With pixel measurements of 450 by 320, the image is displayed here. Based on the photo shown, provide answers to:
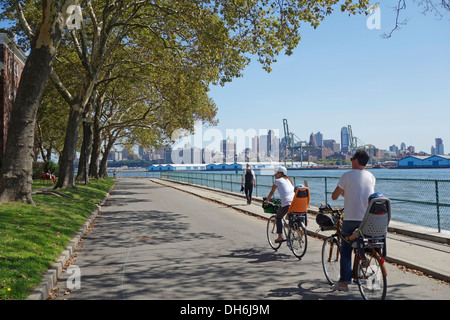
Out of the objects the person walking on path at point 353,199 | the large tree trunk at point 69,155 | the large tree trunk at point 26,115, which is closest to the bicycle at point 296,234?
the person walking on path at point 353,199

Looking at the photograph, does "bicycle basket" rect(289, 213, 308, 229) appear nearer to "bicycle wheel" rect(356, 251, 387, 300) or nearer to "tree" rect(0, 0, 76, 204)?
"bicycle wheel" rect(356, 251, 387, 300)

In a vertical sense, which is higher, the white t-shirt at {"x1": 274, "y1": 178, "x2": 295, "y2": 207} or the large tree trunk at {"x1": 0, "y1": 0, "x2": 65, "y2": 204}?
the large tree trunk at {"x1": 0, "y1": 0, "x2": 65, "y2": 204}

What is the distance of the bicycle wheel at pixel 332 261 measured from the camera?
607cm

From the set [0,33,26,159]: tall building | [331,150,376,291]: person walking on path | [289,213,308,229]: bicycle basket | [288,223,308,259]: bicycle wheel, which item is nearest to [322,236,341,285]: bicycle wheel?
[331,150,376,291]: person walking on path

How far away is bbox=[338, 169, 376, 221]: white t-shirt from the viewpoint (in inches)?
209

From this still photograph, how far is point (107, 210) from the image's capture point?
17797 mm

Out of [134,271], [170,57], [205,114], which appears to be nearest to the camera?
[134,271]

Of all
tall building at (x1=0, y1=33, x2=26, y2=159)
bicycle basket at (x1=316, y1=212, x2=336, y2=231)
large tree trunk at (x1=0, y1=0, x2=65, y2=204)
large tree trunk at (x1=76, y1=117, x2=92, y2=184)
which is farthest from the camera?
tall building at (x1=0, y1=33, x2=26, y2=159)

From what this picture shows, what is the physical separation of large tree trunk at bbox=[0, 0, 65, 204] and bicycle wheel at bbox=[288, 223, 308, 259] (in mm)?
9072

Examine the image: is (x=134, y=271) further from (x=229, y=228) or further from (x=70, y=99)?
(x=70, y=99)

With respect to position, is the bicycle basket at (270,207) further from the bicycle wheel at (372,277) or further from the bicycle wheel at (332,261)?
the bicycle wheel at (372,277)

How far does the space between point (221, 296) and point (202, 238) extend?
4930 mm

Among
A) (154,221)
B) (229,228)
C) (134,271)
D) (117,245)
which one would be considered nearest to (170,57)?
(154,221)
